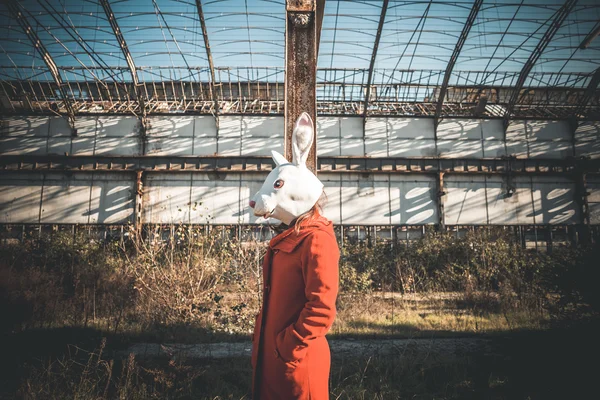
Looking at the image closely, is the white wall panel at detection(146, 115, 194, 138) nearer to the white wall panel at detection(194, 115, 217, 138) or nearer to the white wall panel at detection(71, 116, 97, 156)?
the white wall panel at detection(194, 115, 217, 138)

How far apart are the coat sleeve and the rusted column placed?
1.18 metres

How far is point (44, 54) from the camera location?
13.6 m

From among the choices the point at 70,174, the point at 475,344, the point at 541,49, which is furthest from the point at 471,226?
the point at 70,174

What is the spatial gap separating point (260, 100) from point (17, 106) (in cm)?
1274

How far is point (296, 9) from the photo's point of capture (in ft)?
9.05

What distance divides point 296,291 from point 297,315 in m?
0.14

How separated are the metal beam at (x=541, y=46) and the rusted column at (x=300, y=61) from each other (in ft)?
51.5

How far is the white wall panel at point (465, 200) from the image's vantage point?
15453 mm

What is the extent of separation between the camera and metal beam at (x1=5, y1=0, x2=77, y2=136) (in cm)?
1224

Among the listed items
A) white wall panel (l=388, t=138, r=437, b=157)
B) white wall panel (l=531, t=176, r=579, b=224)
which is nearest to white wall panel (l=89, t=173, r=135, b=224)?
white wall panel (l=388, t=138, r=437, b=157)

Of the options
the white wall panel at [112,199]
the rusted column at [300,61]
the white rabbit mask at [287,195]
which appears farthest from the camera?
the white wall panel at [112,199]

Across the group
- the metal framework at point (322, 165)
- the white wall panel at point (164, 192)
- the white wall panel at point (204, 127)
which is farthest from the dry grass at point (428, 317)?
the white wall panel at point (204, 127)

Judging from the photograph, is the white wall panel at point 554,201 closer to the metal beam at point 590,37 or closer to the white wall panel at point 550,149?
the white wall panel at point 550,149

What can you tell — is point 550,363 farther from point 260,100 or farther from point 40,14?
point 40,14
